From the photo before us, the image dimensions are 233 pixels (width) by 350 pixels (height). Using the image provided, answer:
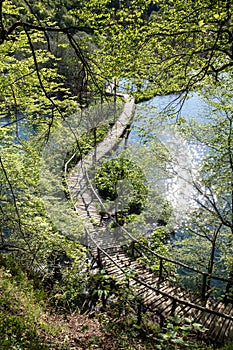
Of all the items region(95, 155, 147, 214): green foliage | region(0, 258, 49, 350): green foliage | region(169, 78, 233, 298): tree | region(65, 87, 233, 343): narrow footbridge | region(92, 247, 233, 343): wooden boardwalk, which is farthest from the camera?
region(95, 155, 147, 214): green foliage

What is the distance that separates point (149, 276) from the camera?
7.90 metres

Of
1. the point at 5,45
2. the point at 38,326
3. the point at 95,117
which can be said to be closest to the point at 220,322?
the point at 38,326

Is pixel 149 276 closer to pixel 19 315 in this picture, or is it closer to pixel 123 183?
pixel 19 315

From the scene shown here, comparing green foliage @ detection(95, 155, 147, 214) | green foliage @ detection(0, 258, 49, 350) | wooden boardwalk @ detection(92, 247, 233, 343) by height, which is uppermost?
green foliage @ detection(95, 155, 147, 214)

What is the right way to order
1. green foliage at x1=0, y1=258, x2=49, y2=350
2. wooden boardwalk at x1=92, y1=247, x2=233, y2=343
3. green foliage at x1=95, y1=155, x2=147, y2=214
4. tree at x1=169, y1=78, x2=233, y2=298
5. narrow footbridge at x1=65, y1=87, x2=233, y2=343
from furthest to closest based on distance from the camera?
1. green foliage at x1=95, y1=155, x2=147, y2=214
2. tree at x1=169, y1=78, x2=233, y2=298
3. narrow footbridge at x1=65, y1=87, x2=233, y2=343
4. wooden boardwalk at x1=92, y1=247, x2=233, y2=343
5. green foliage at x1=0, y1=258, x2=49, y2=350

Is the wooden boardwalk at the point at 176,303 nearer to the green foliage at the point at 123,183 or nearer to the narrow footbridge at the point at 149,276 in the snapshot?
the narrow footbridge at the point at 149,276

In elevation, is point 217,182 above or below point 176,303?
above

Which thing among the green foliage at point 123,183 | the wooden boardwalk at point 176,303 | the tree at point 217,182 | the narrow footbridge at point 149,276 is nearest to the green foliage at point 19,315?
the narrow footbridge at point 149,276

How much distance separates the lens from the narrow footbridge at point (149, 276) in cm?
568

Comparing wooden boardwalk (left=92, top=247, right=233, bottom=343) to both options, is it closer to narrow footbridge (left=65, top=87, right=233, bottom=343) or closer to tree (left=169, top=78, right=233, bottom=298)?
narrow footbridge (left=65, top=87, right=233, bottom=343)

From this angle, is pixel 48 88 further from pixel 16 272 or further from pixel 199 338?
pixel 199 338

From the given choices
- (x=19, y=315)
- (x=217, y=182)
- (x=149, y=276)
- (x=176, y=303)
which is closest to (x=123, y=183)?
(x=217, y=182)

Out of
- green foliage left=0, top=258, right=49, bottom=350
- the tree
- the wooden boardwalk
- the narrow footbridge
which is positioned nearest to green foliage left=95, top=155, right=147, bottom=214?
the narrow footbridge

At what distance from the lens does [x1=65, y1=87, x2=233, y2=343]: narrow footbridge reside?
18.6ft
